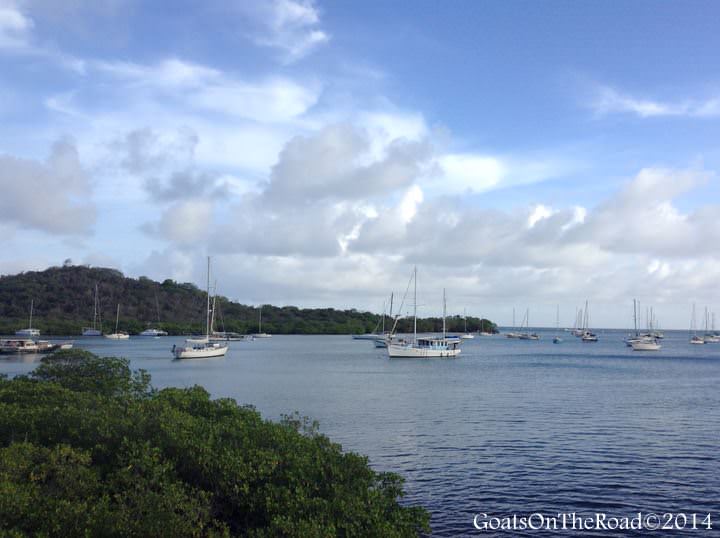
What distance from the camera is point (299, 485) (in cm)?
1363

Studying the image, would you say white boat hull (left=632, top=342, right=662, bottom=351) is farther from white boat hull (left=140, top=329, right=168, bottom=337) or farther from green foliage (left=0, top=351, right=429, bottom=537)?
white boat hull (left=140, top=329, right=168, bottom=337)

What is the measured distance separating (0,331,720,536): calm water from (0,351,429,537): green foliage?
6215mm

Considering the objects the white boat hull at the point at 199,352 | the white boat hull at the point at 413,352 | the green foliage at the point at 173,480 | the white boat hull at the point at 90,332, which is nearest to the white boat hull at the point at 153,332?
the white boat hull at the point at 90,332

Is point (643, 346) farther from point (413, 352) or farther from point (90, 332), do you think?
point (90, 332)

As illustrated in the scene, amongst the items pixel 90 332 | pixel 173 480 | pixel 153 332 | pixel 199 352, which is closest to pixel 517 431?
pixel 173 480

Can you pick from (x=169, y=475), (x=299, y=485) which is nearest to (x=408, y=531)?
(x=299, y=485)

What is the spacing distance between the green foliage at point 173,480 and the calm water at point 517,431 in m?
6.21

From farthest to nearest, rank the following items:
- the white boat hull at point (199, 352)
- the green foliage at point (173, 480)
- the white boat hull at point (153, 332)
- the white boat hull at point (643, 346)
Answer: the white boat hull at point (153, 332) → the white boat hull at point (643, 346) → the white boat hull at point (199, 352) → the green foliage at point (173, 480)

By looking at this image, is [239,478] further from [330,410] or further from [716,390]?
[716,390]

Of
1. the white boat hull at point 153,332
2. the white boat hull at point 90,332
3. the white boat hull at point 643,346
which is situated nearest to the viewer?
the white boat hull at point 643,346

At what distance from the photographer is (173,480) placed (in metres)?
13.5

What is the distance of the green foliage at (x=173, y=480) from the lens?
37.9ft

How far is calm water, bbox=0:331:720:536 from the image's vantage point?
21.4 m

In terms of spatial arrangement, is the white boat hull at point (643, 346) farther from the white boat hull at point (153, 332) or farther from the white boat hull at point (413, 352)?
the white boat hull at point (153, 332)
